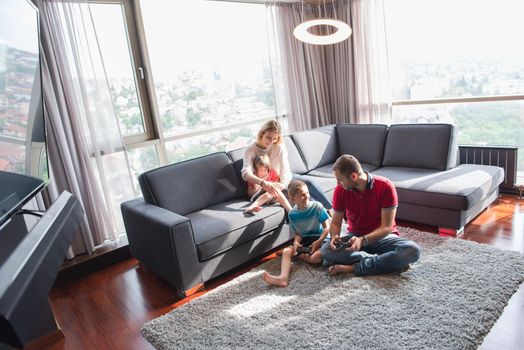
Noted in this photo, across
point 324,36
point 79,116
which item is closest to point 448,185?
point 324,36

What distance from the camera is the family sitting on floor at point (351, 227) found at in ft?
7.75

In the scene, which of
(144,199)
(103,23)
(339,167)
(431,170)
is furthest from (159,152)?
(431,170)

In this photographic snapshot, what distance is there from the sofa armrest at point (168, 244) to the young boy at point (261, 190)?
0.58m

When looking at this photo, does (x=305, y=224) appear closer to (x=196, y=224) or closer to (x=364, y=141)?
(x=196, y=224)

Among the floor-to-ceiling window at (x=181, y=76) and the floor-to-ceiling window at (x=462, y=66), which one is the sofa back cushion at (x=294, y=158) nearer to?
the floor-to-ceiling window at (x=181, y=76)

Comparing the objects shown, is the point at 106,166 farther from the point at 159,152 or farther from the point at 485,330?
the point at 485,330

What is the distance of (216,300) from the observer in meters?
2.39

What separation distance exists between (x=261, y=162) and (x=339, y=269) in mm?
1081

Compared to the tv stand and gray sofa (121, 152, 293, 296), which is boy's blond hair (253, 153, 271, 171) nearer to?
gray sofa (121, 152, 293, 296)

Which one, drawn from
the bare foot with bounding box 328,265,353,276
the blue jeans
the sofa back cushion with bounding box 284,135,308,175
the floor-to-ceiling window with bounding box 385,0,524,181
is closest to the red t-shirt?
the blue jeans

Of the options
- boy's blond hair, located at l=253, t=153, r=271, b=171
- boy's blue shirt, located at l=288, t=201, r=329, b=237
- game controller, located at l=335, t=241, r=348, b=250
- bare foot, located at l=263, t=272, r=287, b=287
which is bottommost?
bare foot, located at l=263, t=272, r=287, b=287

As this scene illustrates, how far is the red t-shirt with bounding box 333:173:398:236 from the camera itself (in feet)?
7.74

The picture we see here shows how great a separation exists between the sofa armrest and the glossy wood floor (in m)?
0.15

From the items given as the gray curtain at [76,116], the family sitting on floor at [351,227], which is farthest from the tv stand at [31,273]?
the gray curtain at [76,116]
